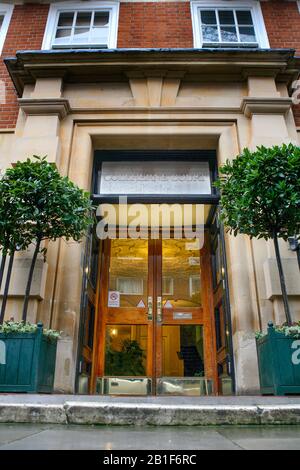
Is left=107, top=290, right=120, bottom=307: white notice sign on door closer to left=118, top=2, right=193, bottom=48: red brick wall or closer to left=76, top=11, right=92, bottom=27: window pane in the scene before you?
left=118, top=2, right=193, bottom=48: red brick wall

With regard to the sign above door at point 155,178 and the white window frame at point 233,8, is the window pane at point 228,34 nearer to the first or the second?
the white window frame at point 233,8

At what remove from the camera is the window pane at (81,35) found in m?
6.77

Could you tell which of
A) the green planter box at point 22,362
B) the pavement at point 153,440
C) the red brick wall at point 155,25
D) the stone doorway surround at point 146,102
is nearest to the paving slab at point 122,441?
the pavement at point 153,440

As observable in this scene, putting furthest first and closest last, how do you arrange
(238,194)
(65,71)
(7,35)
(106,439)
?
(7,35) < (65,71) < (238,194) < (106,439)

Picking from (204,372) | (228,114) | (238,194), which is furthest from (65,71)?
(204,372)

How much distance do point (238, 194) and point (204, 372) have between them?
3.55 m

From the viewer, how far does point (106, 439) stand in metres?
1.47

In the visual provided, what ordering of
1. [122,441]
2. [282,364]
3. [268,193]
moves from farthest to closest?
1. [268,193]
2. [282,364]
3. [122,441]

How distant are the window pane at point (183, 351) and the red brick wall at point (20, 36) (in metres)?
4.72

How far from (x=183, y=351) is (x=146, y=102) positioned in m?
4.31

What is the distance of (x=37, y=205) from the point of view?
379 centimetres

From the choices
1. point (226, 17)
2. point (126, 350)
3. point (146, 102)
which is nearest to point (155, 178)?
point (146, 102)

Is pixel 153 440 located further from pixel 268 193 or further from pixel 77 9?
pixel 77 9

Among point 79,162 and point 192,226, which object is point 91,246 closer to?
point 79,162
